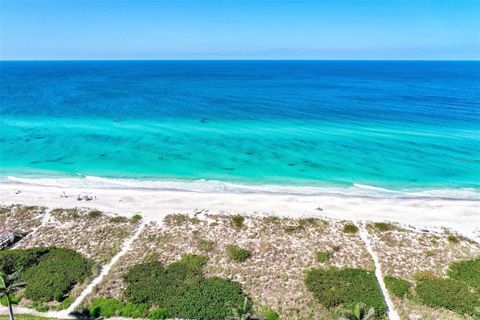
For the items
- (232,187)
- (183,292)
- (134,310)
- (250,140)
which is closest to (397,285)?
(183,292)

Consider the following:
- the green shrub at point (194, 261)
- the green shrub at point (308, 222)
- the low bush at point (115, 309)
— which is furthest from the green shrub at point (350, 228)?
the low bush at point (115, 309)

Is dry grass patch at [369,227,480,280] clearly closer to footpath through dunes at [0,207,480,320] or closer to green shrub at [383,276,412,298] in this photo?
footpath through dunes at [0,207,480,320]

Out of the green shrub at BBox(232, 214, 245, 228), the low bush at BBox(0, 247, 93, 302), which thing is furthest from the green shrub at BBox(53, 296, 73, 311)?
the green shrub at BBox(232, 214, 245, 228)

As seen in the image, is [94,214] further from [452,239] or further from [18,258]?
[452,239]

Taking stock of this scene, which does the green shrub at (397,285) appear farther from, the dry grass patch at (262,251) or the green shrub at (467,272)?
the green shrub at (467,272)

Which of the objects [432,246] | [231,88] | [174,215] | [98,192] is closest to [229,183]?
[174,215]
